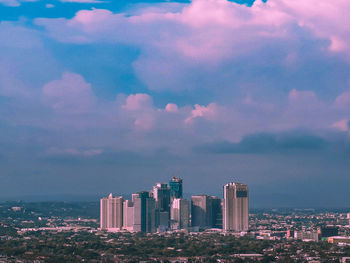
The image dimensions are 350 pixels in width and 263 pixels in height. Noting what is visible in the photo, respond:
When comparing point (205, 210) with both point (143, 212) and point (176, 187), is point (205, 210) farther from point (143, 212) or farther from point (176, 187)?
point (143, 212)

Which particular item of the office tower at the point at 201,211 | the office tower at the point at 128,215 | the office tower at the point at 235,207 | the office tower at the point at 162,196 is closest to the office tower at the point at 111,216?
the office tower at the point at 128,215

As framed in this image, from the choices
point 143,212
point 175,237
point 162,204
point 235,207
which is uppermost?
point 162,204

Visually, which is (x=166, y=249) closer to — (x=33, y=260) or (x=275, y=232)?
(x=33, y=260)

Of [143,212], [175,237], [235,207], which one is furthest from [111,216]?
[235,207]

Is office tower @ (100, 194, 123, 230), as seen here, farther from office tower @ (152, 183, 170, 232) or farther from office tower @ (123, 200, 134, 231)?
office tower @ (152, 183, 170, 232)

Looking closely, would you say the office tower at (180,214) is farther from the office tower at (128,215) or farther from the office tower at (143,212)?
the office tower at (128,215)

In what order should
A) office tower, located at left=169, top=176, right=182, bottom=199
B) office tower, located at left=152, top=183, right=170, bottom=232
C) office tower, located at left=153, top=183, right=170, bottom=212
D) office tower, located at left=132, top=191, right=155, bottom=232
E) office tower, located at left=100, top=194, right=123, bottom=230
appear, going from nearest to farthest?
office tower, located at left=132, top=191, right=155, bottom=232
office tower, located at left=152, top=183, right=170, bottom=232
office tower, located at left=153, top=183, right=170, bottom=212
office tower, located at left=100, top=194, right=123, bottom=230
office tower, located at left=169, top=176, right=182, bottom=199

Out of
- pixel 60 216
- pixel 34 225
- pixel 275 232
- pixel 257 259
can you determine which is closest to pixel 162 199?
pixel 275 232

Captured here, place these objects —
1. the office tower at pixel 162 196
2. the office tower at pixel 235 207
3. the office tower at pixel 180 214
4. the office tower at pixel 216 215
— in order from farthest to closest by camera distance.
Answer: the office tower at pixel 216 215, the office tower at pixel 162 196, the office tower at pixel 180 214, the office tower at pixel 235 207

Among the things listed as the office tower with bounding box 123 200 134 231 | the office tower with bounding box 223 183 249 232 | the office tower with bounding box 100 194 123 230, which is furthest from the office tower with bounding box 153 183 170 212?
the office tower with bounding box 223 183 249 232
